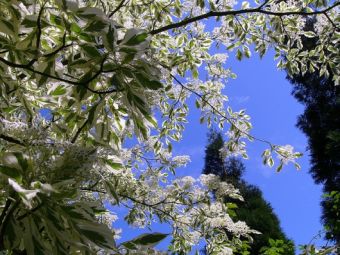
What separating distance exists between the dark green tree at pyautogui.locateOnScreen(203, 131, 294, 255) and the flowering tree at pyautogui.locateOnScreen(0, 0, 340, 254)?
916 cm

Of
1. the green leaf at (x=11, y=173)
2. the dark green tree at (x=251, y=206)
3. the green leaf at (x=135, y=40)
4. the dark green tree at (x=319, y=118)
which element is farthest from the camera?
the dark green tree at (x=251, y=206)

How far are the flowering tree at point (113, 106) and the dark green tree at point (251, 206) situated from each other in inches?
361

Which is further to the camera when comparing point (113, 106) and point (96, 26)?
point (113, 106)

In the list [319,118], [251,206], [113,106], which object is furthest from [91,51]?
[251,206]

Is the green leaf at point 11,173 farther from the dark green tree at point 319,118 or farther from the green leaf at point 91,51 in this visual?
the dark green tree at point 319,118

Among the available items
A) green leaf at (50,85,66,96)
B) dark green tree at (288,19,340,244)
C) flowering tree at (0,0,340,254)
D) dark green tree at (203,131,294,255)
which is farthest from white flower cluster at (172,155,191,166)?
dark green tree at (288,19,340,244)

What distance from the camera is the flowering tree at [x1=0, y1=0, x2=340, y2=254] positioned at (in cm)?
112

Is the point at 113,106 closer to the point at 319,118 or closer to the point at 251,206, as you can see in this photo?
the point at 319,118

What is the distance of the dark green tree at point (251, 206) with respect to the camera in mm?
14266

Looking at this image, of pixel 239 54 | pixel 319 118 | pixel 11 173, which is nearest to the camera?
pixel 11 173

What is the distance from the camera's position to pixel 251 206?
16.9m

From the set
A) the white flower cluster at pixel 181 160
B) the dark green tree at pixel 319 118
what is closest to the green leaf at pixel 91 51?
the white flower cluster at pixel 181 160

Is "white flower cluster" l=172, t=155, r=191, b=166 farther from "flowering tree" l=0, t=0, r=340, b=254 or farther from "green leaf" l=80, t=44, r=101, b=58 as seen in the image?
"green leaf" l=80, t=44, r=101, b=58

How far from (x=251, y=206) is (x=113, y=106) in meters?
15.6
